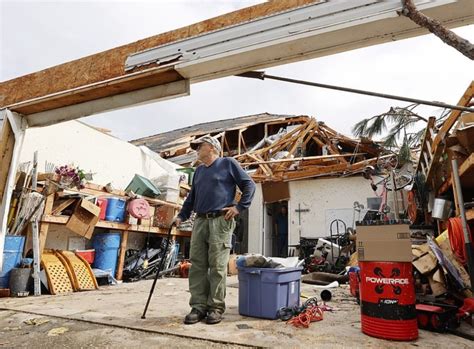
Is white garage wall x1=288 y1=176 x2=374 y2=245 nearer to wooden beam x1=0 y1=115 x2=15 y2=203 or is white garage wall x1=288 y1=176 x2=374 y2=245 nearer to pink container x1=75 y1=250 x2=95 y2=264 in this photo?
pink container x1=75 y1=250 x2=95 y2=264

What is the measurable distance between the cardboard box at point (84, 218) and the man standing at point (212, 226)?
8.31 ft

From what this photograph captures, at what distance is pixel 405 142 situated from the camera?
A: 5.97 meters

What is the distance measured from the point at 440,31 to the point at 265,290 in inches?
88.5

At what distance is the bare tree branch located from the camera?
126cm

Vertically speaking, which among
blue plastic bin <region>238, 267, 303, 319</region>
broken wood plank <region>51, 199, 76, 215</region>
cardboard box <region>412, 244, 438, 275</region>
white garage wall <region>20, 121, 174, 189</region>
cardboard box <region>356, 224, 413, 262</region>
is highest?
white garage wall <region>20, 121, 174, 189</region>

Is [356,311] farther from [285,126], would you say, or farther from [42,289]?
[285,126]

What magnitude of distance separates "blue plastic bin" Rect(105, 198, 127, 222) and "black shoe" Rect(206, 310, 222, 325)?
3519 mm

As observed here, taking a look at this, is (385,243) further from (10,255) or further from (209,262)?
(10,255)

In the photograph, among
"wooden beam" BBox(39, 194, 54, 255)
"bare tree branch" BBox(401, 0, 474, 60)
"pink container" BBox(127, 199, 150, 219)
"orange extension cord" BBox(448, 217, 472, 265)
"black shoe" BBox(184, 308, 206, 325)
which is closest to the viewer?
"bare tree branch" BBox(401, 0, 474, 60)

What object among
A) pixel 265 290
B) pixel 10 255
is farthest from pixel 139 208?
pixel 265 290

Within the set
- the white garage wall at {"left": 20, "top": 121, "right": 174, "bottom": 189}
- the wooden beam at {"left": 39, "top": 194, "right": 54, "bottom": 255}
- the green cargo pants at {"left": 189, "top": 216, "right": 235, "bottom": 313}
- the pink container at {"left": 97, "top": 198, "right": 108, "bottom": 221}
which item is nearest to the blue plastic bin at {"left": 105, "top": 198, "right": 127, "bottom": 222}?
the pink container at {"left": 97, "top": 198, "right": 108, "bottom": 221}

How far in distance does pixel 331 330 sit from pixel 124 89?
92.5 inches

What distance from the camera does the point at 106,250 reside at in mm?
5422

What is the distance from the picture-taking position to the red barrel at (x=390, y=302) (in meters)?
2.18
